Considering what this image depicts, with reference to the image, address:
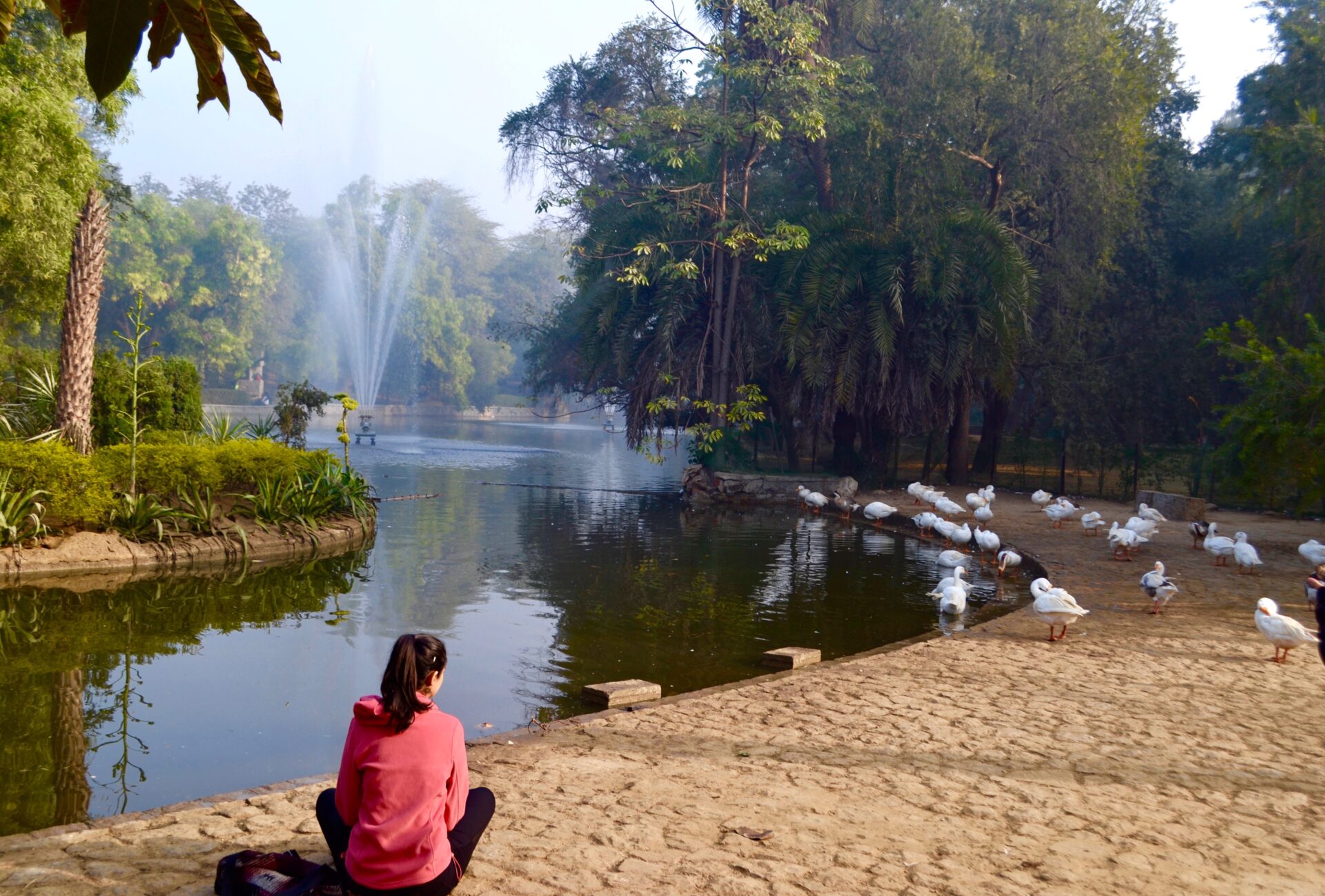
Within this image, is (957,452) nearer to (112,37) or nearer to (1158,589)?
(1158,589)

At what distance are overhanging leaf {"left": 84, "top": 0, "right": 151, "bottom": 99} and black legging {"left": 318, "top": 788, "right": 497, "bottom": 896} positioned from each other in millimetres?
2659

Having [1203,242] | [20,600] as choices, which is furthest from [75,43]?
[1203,242]

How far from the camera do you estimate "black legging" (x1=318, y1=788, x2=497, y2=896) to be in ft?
11.8

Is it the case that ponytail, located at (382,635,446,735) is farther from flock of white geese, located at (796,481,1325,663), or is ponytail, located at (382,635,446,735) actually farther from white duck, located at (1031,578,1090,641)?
white duck, located at (1031,578,1090,641)

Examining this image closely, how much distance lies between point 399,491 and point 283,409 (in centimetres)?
301

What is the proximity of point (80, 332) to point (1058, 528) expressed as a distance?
15860mm

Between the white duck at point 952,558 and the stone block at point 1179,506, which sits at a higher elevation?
the stone block at point 1179,506

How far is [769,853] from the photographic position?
14.3ft

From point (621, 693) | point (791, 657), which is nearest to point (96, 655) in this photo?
point (621, 693)

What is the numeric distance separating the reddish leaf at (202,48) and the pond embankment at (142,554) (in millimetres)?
10099

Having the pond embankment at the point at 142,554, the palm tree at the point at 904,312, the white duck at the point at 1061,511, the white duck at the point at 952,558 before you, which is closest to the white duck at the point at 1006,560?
the white duck at the point at 952,558

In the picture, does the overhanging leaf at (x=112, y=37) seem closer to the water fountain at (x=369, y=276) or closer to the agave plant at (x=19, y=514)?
the agave plant at (x=19, y=514)

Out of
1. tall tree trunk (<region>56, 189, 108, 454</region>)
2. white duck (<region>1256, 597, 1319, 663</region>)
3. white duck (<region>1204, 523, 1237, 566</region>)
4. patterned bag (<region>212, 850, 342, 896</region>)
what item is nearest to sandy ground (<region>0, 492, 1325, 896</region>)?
white duck (<region>1256, 597, 1319, 663</region>)

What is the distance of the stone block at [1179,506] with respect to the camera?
19.3 meters
